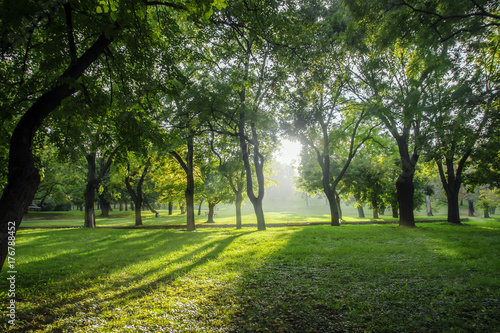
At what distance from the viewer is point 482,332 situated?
338 cm

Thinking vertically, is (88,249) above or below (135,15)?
below

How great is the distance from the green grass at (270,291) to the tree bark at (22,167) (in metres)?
1.69

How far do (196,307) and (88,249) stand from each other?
9028 mm

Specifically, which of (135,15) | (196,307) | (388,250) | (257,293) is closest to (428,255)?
(388,250)

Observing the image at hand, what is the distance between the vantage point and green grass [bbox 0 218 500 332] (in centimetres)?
389

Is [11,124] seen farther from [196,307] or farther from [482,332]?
[482,332]

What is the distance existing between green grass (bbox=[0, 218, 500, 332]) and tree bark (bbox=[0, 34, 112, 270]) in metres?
1.69

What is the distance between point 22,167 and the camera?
15.0ft

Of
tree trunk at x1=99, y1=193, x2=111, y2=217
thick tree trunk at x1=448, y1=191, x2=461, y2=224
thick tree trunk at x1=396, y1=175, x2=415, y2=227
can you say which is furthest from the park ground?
tree trunk at x1=99, y1=193, x2=111, y2=217

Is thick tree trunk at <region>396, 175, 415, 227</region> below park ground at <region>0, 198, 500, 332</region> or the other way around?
the other way around

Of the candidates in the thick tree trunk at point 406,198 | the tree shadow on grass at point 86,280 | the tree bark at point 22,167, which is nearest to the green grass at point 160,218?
the thick tree trunk at point 406,198

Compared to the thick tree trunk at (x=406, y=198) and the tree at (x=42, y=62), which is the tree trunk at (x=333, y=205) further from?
the tree at (x=42, y=62)

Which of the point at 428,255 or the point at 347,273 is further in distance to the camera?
the point at 428,255

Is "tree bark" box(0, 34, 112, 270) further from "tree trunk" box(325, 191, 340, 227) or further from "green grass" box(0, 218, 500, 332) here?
"tree trunk" box(325, 191, 340, 227)
